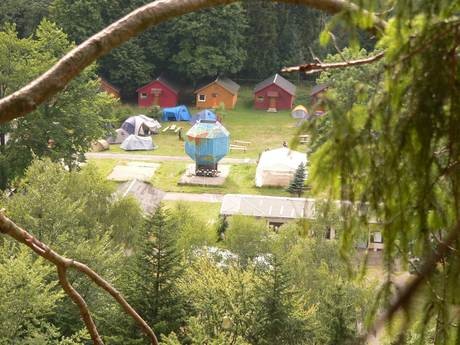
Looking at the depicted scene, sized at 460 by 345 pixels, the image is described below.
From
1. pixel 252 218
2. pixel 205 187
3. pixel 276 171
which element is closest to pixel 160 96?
pixel 205 187

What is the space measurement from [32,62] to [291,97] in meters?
16.1

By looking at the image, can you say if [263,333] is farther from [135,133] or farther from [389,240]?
[135,133]

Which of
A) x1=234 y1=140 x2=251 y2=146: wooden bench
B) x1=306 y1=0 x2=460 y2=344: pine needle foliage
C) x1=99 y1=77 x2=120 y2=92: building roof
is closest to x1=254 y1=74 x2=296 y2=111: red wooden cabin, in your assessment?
x1=234 y1=140 x2=251 y2=146: wooden bench

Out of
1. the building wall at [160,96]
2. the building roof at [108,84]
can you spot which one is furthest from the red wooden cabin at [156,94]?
the building roof at [108,84]

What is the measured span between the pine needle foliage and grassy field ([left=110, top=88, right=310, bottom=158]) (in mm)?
23018

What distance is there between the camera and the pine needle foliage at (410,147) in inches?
87.3

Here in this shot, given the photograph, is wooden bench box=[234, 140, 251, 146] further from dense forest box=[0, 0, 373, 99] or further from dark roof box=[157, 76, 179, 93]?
dark roof box=[157, 76, 179, 93]

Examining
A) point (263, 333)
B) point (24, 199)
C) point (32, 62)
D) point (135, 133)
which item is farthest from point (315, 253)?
point (135, 133)

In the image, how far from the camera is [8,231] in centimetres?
277

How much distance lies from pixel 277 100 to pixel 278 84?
75 centimetres

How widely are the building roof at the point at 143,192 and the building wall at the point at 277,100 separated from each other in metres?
12.3

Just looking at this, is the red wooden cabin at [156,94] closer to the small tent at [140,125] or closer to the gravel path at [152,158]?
the small tent at [140,125]

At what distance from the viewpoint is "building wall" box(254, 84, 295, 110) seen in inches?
1260

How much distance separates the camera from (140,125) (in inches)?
1075
